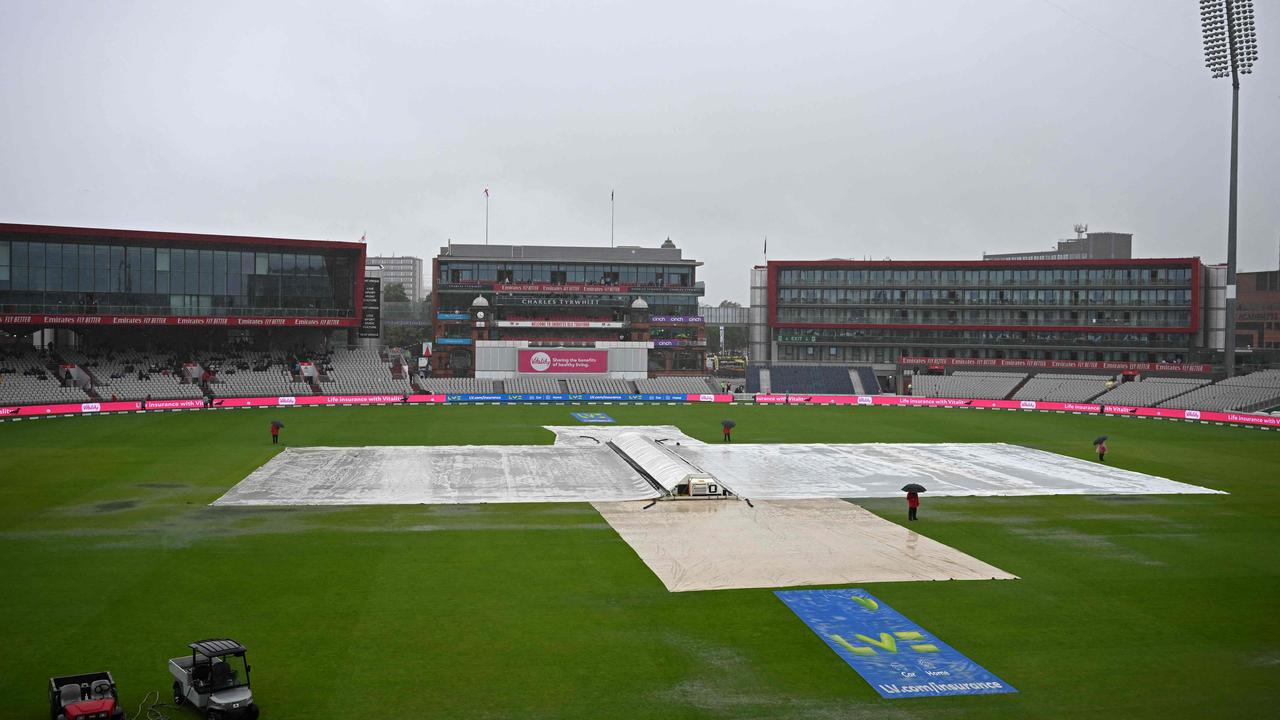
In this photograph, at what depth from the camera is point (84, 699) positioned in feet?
49.4

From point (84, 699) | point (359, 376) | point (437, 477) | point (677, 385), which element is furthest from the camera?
point (677, 385)

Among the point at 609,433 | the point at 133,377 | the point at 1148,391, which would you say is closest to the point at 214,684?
the point at 609,433

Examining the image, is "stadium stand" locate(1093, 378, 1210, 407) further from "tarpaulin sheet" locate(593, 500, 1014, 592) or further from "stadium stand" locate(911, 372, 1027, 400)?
"tarpaulin sheet" locate(593, 500, 1014, 592)

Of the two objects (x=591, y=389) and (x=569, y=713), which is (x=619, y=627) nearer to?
(x=569, y=713)

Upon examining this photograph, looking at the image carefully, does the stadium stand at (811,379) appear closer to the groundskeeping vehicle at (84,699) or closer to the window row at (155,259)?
the window row at (155,259)

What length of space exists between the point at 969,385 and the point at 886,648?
8457cm

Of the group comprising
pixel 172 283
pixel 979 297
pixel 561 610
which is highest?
pixel 979 297

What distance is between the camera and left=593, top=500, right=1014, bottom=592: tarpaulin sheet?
84.6ft

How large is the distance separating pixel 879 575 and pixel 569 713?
1224cm

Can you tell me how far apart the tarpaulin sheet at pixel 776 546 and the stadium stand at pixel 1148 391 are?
6218 cm

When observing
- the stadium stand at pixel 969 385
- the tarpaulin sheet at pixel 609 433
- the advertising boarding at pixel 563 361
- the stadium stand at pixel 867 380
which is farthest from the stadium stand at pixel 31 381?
the stadium stand at pixel 969 385

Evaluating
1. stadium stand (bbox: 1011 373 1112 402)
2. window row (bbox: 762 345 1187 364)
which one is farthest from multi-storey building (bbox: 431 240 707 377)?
stadium stand (bbox: 1011 373 1112 402)

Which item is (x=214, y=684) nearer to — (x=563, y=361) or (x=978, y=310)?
(x=563, y=361)

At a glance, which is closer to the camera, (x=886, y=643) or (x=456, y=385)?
(x=886, y=643)
